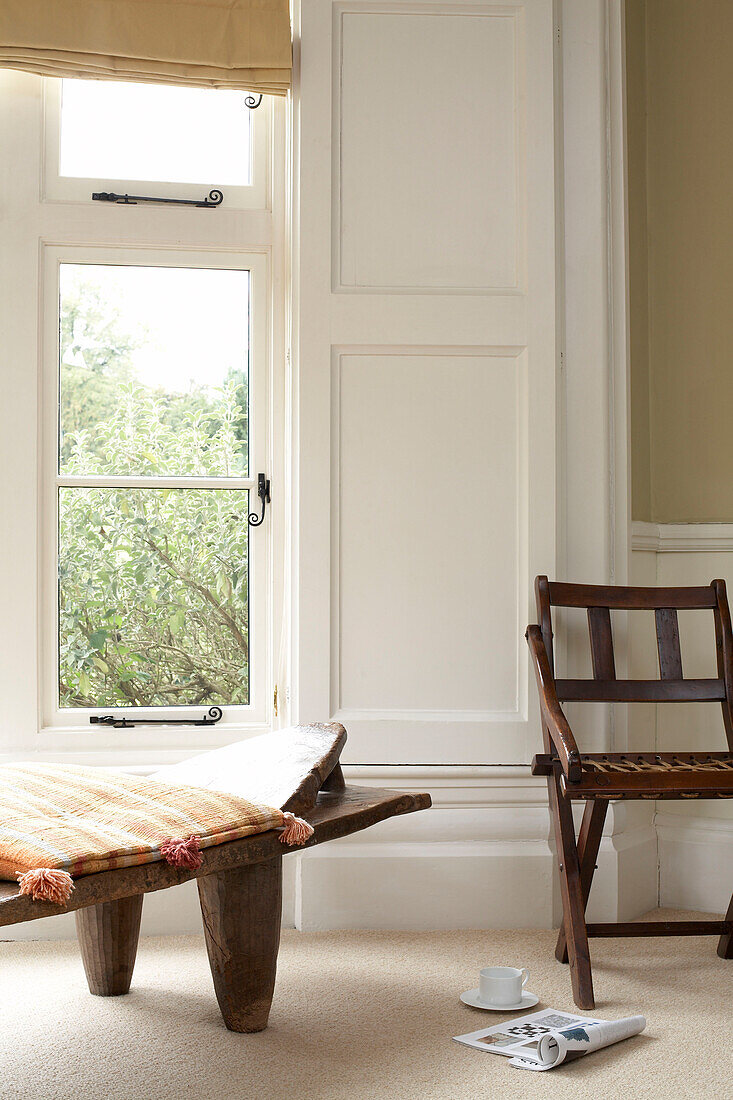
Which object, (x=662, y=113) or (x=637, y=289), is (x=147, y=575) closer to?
(x=637, y=289)

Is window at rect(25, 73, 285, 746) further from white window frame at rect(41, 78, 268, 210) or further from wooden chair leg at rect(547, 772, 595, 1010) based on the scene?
wooden chair leg at rect(547, 772, 595, 1010)

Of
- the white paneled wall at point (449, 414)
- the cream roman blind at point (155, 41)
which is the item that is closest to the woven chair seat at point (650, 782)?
the white paneled wall at point (449, 414)

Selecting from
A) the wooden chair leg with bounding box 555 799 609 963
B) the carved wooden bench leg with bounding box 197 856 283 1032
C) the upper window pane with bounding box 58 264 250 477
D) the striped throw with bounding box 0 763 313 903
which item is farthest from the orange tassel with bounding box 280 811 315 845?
the upper window pane with bounding box 58 264 250 477

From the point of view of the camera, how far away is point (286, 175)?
282cm

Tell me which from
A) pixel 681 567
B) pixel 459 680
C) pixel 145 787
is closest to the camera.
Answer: pixel 145 787

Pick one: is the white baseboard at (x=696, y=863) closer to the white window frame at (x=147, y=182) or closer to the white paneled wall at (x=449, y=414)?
the white paneled wall at (x=449, y=414)

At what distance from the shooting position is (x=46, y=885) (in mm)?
1341

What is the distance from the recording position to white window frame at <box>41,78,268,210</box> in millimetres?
2775

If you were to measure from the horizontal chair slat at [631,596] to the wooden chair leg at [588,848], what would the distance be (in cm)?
49

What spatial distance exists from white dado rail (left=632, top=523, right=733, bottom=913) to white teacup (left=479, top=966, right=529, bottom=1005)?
0.99 metres

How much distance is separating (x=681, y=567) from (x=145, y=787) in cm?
177

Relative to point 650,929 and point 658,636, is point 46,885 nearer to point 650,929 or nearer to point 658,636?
point 650,929

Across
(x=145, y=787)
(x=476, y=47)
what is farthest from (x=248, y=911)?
(x=476, y=47)

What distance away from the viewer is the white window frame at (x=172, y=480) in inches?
108
